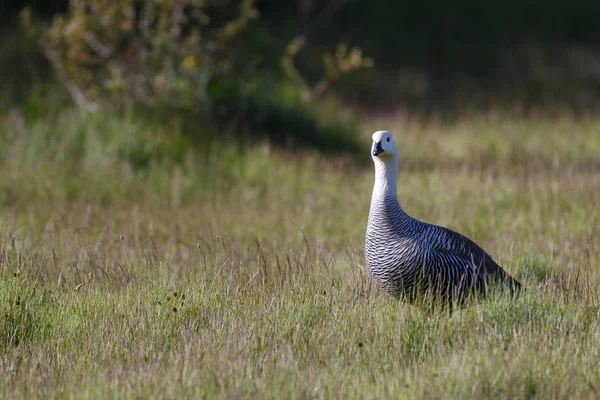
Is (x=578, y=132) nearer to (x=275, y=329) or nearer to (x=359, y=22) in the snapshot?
(x=359, y=22)

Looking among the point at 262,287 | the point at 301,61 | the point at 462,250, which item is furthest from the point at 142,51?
the point at 462,250

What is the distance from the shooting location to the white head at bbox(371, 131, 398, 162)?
17.9ft

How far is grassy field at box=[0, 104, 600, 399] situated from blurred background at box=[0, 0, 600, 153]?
157cm

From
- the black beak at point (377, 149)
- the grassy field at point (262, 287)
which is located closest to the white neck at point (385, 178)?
the black beak at point (377, 149)

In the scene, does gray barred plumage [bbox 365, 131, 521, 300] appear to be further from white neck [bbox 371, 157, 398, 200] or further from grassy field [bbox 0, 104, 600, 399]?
grassy field [bbox 0, 104, 600, 399]

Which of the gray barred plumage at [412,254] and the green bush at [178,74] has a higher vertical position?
the green bush at [178,74]

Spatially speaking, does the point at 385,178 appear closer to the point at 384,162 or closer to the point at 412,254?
the point at 384,162

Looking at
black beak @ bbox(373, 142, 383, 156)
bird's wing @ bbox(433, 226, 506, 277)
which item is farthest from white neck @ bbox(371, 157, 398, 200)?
bird's wing @ bbox(433, 226, 506, 277)

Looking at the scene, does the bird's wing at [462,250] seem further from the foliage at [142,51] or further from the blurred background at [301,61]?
the foliage at [142,51]

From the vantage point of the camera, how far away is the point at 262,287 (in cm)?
556

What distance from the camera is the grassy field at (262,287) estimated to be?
4328 mm

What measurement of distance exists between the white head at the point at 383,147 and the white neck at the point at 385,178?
14 millimetres

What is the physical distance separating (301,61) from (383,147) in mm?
12433

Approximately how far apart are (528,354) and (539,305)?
2.53 ft
